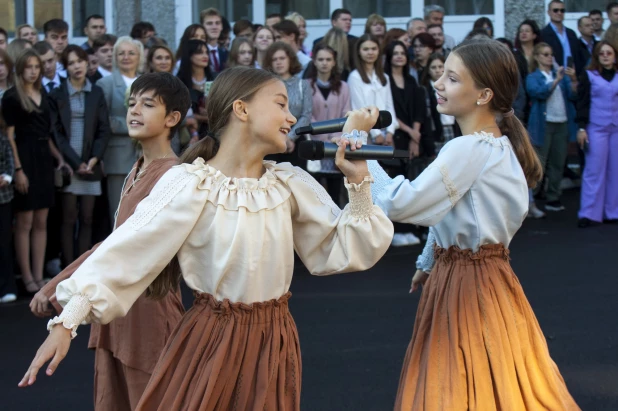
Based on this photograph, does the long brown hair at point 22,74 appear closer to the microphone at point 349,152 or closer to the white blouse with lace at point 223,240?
the white blouse with lace at point 223,240

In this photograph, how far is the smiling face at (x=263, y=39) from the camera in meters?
9.62

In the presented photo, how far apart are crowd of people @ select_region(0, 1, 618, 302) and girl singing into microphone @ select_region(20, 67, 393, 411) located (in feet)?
11.9

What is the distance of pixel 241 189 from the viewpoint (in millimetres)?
3311

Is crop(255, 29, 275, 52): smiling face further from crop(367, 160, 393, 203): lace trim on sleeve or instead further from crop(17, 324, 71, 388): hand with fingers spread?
crop(17, 324, 71, 388): hand with fingers spread

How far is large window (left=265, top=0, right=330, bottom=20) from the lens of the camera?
46.4 ft

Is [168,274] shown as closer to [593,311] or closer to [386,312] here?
[386,312]

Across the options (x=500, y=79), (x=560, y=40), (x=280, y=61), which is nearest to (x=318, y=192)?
(x=500, y=79)

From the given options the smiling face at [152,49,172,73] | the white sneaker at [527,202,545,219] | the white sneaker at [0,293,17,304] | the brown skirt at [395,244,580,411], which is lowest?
the white sneaker at [0,293,17,304]

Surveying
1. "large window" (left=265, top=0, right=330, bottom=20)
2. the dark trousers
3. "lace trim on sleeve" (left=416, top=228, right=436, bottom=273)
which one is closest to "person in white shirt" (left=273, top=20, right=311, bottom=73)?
the dark trousers

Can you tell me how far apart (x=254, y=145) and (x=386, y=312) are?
386 centimetres

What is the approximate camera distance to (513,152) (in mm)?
4000

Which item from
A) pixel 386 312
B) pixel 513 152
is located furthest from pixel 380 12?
pixel 513 152

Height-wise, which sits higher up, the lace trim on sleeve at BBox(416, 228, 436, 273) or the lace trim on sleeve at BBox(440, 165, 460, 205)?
the lace trim on sleeve at BBox(440, 165, 460, 205)

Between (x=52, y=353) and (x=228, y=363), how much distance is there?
57 cm
